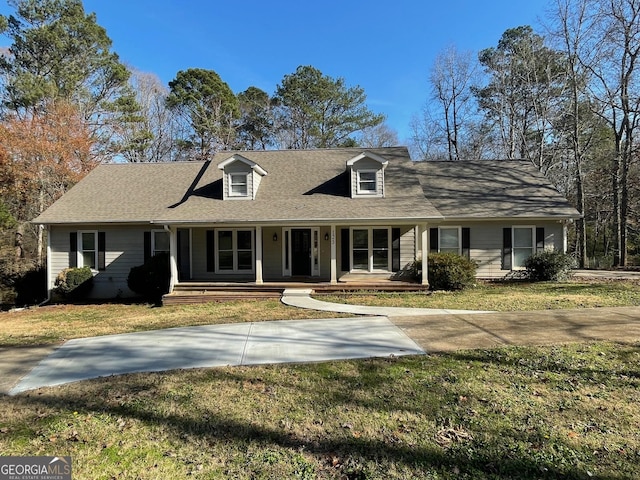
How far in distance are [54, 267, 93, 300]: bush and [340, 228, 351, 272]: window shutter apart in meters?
9.93

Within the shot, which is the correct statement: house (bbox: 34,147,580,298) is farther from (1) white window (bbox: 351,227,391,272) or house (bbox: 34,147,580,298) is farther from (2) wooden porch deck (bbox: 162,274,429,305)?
(2) wooden porch deck (bbox: 162,274,429,305)

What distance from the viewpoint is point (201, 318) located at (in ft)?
29.9

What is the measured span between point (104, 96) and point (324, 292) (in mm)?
22446

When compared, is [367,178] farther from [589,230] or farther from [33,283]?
[589,230]

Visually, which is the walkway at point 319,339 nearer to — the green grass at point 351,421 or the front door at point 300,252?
the green grass at point 351,421

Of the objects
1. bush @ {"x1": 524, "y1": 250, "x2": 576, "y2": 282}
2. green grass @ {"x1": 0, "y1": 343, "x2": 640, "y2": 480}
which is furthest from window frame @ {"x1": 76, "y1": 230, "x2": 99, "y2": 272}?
bush @ {"x1": 524, "y1": 250, "x2": 576, "y2": 282}

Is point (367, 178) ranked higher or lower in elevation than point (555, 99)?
lower

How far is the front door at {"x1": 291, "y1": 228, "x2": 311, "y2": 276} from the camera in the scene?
14594mm

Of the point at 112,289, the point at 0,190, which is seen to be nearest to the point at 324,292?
the point at 112,289

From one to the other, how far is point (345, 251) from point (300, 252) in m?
1.81

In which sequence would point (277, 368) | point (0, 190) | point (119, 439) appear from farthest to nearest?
point (0, 190) → point (277, 368) → point (119, 439)

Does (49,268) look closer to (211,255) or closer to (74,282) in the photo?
(74,282)

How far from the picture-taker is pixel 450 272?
12.6 meters

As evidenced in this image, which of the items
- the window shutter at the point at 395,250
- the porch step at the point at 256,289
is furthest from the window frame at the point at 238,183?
the window shutter at the point at 395,250
